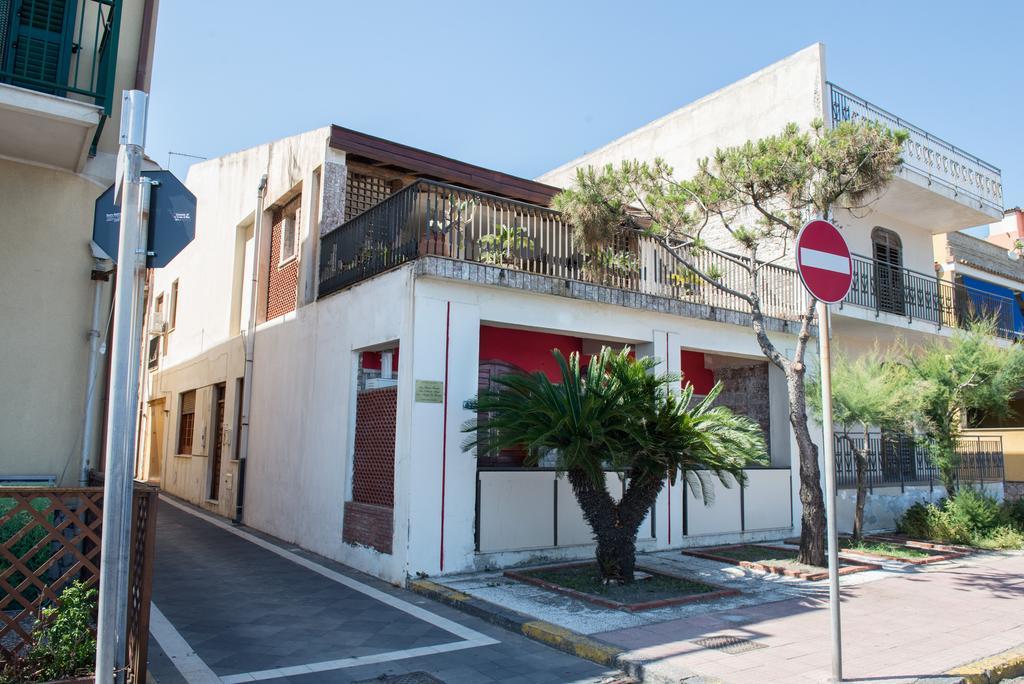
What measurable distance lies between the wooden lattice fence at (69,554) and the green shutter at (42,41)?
3995 mm

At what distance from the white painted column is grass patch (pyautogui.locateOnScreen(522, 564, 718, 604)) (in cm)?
101

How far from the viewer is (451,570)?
8711mm

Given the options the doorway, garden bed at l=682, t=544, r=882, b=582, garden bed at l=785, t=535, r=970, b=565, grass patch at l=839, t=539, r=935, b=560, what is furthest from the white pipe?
the doorway

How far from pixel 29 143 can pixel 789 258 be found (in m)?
12.2

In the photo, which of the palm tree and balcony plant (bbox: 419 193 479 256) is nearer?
the palm tree

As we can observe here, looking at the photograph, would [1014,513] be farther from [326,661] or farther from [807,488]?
[326,661]

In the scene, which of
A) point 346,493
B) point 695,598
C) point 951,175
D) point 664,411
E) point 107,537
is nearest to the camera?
point 107,537

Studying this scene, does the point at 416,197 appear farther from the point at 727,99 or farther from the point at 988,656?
the point at 727,99

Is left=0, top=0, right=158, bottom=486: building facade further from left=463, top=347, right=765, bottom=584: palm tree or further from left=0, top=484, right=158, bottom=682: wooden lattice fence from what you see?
left=463, top=347, right=765, bottom=584: palm tree

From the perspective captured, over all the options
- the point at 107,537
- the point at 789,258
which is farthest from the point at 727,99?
the point at 107,537

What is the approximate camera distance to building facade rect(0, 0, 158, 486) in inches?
269

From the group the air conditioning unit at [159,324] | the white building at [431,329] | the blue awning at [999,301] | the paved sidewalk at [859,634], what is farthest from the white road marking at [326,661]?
the blue awning at [999,301]

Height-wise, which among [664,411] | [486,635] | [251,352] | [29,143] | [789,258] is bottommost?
[486,635]

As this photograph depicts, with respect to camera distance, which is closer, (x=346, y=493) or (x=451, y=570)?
(x=451, y=570)
